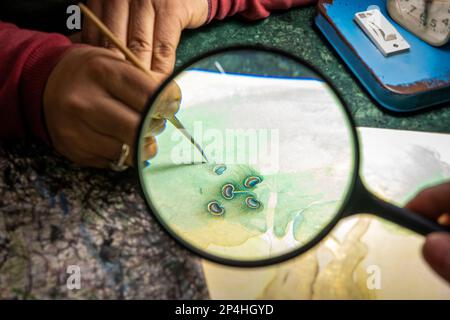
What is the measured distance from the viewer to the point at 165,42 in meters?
0.85

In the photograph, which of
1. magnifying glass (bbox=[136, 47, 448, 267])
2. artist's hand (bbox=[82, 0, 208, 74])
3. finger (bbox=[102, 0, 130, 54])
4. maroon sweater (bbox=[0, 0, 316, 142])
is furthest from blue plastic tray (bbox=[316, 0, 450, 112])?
maroon sweater (bbox=[0, 0, 316, 142])

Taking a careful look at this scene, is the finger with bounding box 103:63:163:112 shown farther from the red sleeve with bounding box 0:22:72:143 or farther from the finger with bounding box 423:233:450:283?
the finger with bounding box 423:233:450:283

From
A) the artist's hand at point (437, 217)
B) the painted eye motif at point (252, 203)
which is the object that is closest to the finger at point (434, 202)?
the artist's hand at point (437, 217)

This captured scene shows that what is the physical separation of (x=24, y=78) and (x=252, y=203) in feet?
1.36

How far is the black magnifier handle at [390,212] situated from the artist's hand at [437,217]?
0.01 meters

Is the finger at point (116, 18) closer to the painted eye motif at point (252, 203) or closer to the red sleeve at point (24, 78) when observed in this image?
the red sleeve at point (24, 78)

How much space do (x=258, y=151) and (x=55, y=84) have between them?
339 millimetres

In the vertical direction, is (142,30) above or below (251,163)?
above

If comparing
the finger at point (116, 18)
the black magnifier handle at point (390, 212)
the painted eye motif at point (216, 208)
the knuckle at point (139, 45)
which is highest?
the finger at point (116, 18)

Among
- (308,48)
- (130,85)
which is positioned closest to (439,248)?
(130,85)

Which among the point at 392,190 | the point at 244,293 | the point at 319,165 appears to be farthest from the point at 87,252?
the point at 392,190

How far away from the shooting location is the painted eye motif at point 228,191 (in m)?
0.73

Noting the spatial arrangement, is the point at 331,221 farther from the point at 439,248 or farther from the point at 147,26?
the point at 147,26
